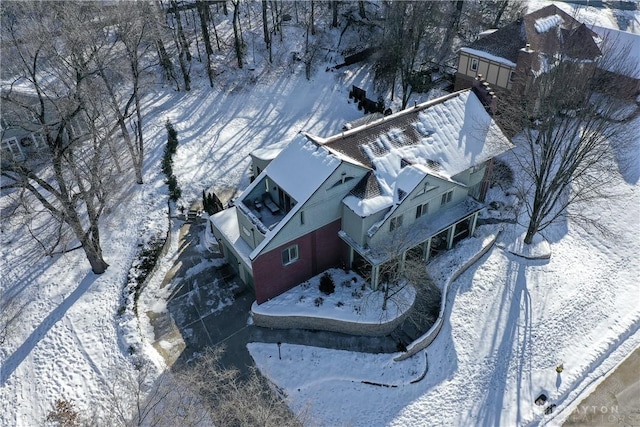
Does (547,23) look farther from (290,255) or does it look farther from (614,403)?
(290,255)

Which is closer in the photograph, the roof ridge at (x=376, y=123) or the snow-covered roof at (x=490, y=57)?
the roof ridge at (x=376, y=123)

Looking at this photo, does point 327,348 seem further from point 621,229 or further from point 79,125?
point 79,125

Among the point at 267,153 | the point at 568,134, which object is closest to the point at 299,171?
the point at 267,153

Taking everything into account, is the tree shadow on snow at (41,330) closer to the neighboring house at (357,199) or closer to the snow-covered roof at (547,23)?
the neighboring house at (357,199)

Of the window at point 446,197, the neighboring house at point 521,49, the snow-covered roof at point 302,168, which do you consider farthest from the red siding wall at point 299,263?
the neighboring house at point 521,49

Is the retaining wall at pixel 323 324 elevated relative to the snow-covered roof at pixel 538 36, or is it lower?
lower

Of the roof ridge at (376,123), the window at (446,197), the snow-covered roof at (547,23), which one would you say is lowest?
the window at (446,197)

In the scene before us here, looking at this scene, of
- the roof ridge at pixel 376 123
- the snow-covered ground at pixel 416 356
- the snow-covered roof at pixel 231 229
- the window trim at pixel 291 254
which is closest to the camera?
the snow-covered ground at pixel 416 356

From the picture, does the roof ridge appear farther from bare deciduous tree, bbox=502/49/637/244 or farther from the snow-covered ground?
the snow-covered ground
